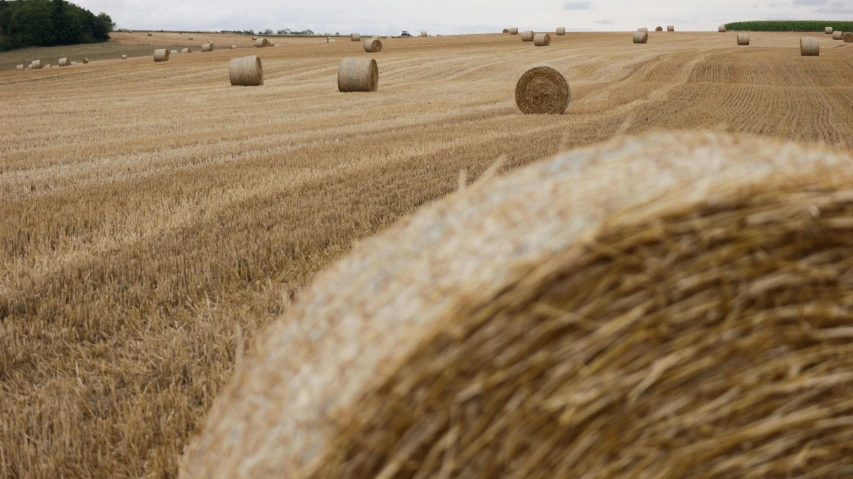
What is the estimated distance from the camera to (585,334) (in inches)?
65.4

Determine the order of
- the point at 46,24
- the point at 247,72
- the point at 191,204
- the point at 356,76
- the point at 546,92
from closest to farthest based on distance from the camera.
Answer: the point at 191,204
the point at 546,92
the point at 356,76
the point at 247,72
the point at 46,24

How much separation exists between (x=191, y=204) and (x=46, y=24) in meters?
59.4

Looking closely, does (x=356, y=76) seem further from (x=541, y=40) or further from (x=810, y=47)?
(x=810, y=47)

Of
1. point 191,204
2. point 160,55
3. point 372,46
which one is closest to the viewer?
point 191,204

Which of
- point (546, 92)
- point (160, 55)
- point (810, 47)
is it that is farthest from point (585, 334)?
point (160, 55)

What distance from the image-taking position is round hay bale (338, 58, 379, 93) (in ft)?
63.8

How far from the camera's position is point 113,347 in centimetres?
383

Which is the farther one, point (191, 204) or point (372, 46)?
point (372, 46)

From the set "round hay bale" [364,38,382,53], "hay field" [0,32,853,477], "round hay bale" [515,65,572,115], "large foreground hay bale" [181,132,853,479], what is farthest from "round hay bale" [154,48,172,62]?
"large foreground hay bale" [181,132,853,479]

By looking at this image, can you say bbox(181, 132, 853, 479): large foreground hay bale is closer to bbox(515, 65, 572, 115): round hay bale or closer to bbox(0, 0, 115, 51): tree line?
bbox(515, 65, 572, 115): round hay bale

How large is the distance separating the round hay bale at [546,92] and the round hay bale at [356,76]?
6261mm

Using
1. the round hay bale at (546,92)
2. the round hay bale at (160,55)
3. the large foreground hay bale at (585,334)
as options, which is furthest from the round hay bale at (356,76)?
the round hay bale at (160,55)

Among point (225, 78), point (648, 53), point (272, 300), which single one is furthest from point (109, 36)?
point (272, 300)

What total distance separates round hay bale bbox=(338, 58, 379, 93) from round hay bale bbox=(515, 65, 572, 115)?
6.26 m
